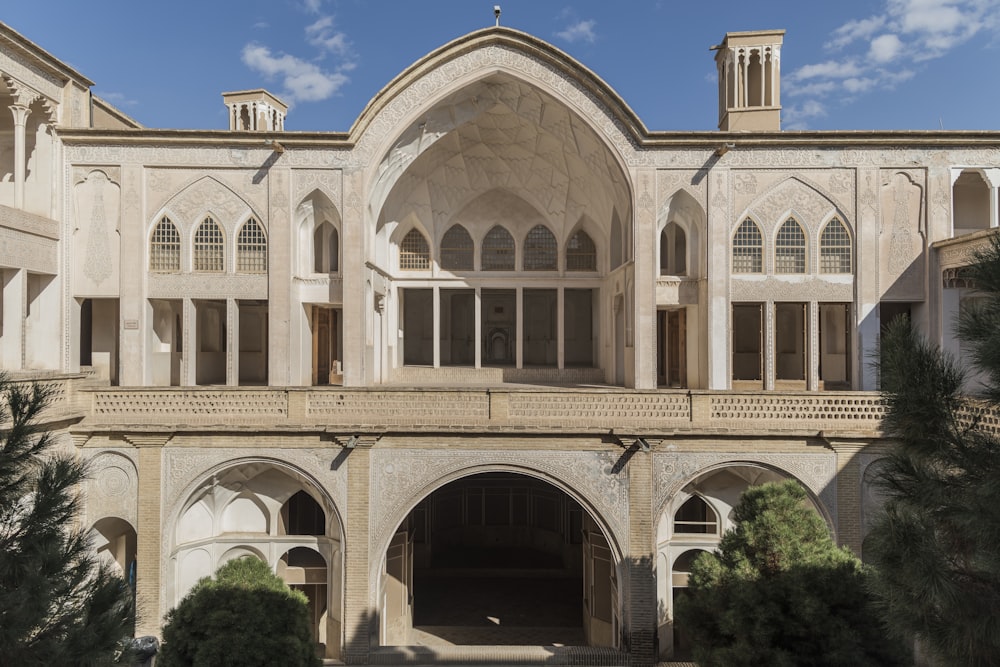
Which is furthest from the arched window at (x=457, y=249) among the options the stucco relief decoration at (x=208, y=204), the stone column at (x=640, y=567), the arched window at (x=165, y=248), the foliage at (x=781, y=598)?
the foliage at (x=781, y=598)

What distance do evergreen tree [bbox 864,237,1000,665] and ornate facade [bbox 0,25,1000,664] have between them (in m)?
6.65

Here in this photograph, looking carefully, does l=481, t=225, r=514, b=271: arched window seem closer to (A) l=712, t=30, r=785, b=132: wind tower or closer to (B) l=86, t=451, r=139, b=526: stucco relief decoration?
(A) l=712, t=30, r=785, b=132: wind tower

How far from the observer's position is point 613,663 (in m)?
10.6

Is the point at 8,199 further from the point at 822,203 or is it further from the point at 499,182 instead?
the point at 822,203

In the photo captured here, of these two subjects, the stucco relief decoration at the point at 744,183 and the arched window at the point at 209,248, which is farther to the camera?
the arched window at the point at 209,248

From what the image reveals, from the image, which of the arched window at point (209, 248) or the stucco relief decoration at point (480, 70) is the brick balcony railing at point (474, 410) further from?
the stucco relief decoration at point (480, 70)

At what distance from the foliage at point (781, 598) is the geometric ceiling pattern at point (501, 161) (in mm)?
9397

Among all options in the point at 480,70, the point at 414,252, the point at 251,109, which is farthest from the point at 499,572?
the point at 251,109

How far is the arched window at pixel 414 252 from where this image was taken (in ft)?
63.9

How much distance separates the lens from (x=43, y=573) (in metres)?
4.33

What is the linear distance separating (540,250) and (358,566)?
39.0 ft

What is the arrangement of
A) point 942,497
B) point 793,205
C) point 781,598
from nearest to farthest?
point 942,497, point 781,598, point 793,205

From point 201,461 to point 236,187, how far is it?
670 cm

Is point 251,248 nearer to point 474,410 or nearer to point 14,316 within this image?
point 14,316
